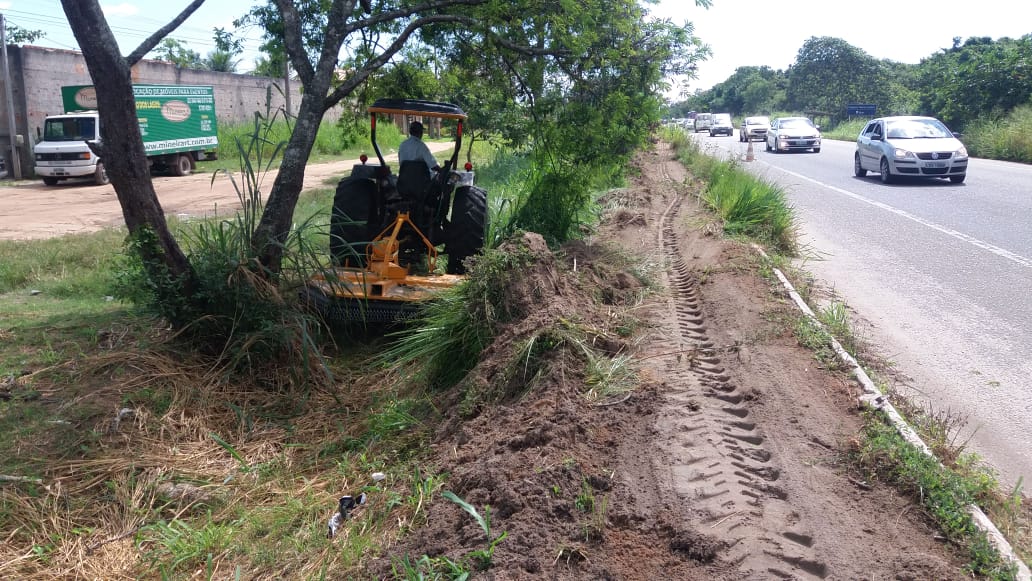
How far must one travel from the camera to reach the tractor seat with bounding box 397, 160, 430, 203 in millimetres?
7281

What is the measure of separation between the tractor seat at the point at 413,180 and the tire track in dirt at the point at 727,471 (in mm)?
2814

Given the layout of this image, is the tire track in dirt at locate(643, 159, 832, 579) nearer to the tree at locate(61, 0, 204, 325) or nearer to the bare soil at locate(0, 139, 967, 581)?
the bare soil at locate(0, 139, 967, 581)

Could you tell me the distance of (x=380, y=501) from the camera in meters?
4.14

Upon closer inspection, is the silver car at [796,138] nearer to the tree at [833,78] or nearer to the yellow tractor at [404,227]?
the yellow tractor at [404,227]

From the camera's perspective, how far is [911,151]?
16828 millimetres

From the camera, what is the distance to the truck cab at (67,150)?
893 inches

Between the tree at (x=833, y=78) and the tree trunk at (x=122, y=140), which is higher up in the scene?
the tree at (x=833, y=78)

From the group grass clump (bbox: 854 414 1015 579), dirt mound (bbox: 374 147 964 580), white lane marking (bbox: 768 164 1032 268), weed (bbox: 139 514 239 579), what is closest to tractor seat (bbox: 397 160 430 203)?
dirt mound (bbox: 374 147 964 580)

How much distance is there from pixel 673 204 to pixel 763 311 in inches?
280

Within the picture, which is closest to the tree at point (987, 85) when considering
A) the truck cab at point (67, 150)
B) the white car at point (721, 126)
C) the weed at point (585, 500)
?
the white car at point (721, 126)

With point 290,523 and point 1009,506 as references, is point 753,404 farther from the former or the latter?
point 290,523

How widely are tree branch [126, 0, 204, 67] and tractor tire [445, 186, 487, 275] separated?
2.81 meters

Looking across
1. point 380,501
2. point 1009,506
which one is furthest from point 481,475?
point 1009,506

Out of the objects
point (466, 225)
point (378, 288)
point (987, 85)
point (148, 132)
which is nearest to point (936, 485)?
point (378, 288)
